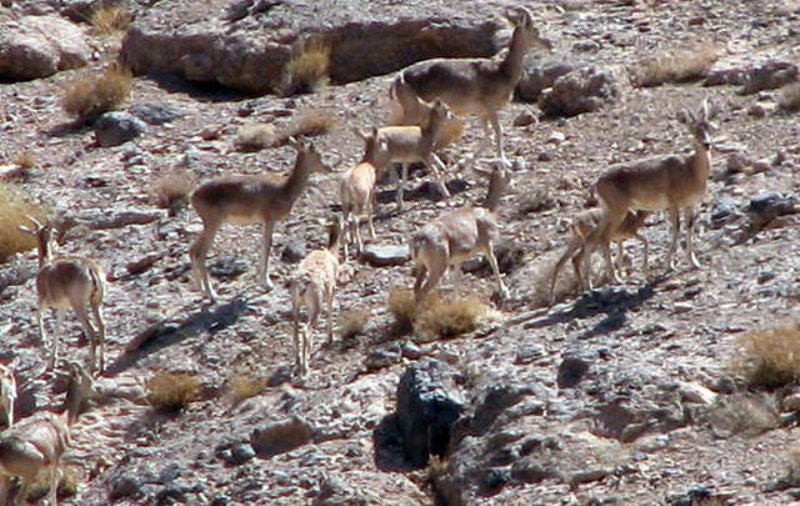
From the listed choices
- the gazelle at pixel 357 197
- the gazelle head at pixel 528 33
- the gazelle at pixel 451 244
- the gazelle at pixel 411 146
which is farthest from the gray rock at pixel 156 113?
the gazelle at pixel 451 244

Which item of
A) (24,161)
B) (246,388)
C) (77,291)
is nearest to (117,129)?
(24,161)

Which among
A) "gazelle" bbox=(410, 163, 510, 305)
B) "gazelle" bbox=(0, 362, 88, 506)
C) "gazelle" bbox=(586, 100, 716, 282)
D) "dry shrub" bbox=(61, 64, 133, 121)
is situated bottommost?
"dry shrub" bbox=(61, 64, 133, 121)

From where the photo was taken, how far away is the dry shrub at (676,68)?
27.3 m

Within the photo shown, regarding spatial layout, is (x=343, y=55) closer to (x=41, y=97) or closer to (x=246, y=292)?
(x=41, y=97)

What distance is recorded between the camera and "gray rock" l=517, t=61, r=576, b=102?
28359mm

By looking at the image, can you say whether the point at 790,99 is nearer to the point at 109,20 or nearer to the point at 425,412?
the point at 425,412

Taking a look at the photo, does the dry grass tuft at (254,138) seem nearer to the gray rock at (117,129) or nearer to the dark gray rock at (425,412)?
the gray rock at (117,129)

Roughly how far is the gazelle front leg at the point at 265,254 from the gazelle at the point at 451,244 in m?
1.99

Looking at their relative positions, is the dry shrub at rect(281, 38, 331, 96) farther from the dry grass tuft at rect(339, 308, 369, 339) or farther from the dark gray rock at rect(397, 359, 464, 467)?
the dark gray rock at rect(397, 359, 464, 467)

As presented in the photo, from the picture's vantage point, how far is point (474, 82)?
88.7 ft

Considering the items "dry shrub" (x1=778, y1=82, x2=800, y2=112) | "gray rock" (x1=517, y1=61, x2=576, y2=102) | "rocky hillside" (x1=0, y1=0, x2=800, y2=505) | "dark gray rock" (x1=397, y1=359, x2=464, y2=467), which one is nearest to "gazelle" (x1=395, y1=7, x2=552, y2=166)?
→ "rocky hillside" (x1=0, y1=0, x2=800, y2=505)

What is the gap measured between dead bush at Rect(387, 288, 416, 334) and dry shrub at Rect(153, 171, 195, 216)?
4755 millimetres

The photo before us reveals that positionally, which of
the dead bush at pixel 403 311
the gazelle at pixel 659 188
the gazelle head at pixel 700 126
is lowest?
the dead bush at pixel 403 311

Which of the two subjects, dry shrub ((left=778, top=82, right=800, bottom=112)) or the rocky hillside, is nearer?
the rocky hillside
